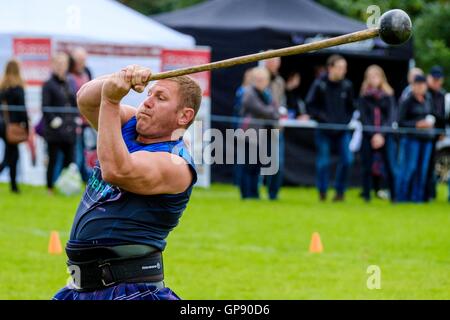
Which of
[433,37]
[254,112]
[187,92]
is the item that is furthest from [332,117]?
[433,37]

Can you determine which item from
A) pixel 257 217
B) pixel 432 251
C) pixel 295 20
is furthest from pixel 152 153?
pixel 295 20

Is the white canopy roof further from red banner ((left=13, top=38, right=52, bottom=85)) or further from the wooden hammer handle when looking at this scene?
the wooden hammer handle

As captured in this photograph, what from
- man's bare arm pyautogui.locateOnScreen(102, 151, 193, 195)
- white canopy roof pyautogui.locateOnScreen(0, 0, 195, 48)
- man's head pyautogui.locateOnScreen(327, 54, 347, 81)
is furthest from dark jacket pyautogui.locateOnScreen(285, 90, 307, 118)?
man's bare arm pyautogui.locateOnScreen(102, 151, 193, 195)

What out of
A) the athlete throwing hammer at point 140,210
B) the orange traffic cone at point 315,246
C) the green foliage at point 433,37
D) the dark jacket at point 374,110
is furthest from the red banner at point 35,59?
the green foliage at point 433,37

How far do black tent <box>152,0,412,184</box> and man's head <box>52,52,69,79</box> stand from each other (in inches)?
163

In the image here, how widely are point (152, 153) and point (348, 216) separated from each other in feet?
29.4

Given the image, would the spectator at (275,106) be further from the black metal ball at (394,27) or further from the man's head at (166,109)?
the black metal ball at (394,27)

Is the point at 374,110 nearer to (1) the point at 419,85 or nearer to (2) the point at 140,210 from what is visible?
(1) the point at 419,85

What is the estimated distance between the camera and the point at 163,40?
17.4 metres

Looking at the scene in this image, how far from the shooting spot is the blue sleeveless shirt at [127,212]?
4.63 metres

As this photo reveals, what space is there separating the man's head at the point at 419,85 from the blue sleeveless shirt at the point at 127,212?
11.0 metres

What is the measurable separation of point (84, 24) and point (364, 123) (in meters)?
4.93

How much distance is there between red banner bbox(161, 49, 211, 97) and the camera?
16453 mm
